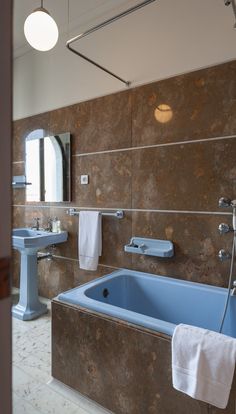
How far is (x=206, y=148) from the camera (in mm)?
1902

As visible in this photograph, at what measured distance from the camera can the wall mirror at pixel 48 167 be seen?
2.71 meters

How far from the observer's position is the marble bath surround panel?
A: 1862 mm

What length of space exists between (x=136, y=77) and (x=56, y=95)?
0.97m

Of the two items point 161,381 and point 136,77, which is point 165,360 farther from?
point 136,77

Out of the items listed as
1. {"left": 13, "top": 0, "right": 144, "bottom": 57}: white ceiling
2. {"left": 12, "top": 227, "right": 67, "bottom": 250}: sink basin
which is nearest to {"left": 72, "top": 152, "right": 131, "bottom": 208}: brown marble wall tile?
{"left": 12, "top": 227, "right": 67, "bottom": 250}: sink basin

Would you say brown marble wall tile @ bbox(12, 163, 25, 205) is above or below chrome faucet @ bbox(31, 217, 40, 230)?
above

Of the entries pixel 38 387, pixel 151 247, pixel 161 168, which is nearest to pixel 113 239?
pixel 151 247

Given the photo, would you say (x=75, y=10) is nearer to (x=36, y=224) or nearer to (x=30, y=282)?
(x=36, y=224)

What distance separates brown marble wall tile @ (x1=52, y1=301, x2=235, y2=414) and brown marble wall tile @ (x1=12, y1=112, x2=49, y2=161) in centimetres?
199

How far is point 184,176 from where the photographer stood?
79.0 inches

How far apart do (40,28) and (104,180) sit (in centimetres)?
121

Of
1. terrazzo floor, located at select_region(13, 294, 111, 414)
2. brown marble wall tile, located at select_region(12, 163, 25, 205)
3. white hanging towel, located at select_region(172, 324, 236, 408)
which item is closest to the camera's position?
white hanging towel, located at select_region(172, 324, 236, 408)

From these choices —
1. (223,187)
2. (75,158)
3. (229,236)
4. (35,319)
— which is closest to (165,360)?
(229,236)

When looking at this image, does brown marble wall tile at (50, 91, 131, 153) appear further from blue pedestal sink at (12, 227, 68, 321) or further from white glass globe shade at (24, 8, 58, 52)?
blue pedestal sink at (12, 227, 68, 321)
